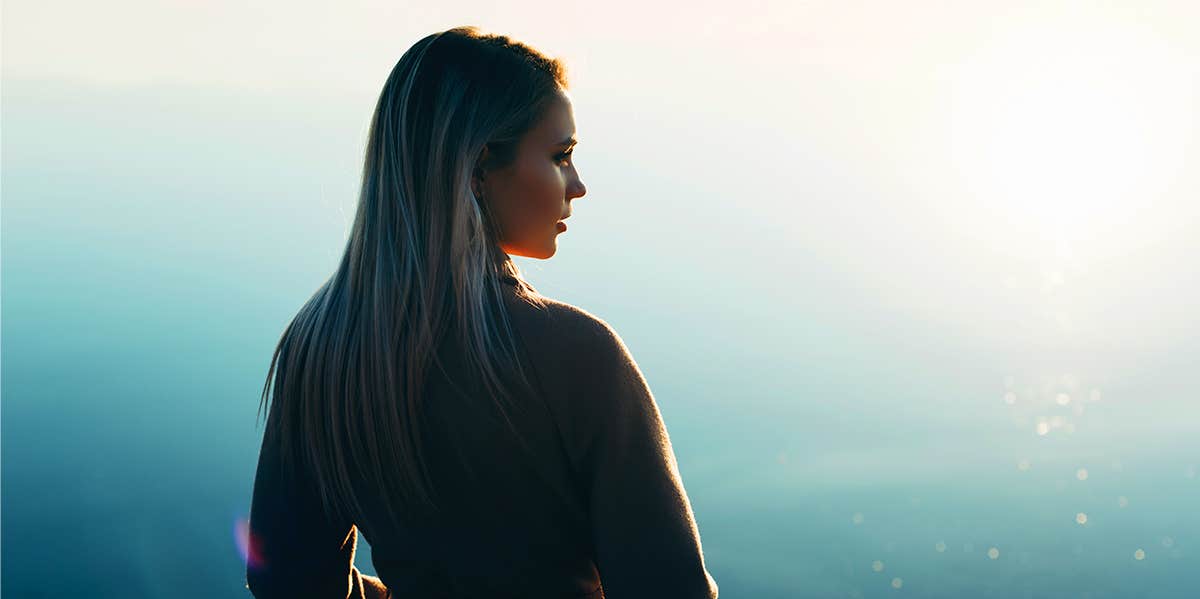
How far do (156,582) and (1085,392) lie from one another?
15754 centimetres

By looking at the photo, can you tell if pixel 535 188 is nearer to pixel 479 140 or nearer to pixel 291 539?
pixel 479 140

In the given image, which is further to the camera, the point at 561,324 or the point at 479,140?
the point at 479,140

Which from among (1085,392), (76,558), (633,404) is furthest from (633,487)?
(1085,392)

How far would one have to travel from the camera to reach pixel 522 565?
6.48ft

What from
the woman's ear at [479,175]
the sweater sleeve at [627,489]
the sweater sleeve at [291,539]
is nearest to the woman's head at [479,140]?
the woman's ear at [479,175]

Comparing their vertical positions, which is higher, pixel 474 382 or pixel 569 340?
pixel 569 340

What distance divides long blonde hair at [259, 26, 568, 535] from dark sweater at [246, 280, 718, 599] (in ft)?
0.18

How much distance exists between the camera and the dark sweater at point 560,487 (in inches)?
74.7

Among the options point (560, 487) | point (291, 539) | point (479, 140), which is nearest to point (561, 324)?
point (560, 487)

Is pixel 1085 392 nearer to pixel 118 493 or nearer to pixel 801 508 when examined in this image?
pixel 801 508

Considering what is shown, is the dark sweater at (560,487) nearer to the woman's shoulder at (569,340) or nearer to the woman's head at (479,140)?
the woman's shoulder at (569,340)

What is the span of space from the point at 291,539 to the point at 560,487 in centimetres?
76

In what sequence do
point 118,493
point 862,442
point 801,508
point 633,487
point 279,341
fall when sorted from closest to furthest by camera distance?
point 633,487 < point 279,341 < point 118,493 < point 801,508 < point 862,442

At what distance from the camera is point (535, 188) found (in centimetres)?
212
